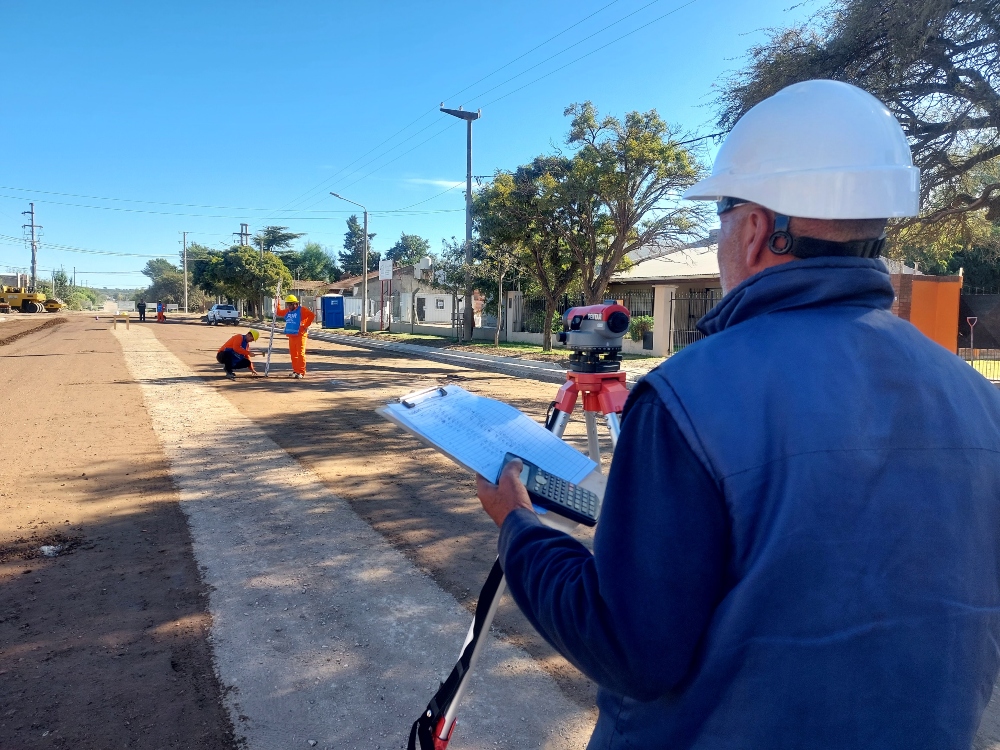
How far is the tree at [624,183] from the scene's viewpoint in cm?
1661

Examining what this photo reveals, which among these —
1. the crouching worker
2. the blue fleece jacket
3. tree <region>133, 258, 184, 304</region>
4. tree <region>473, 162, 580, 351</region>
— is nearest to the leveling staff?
the blue fleece jacket

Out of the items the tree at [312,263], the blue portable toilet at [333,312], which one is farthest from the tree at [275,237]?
the blue portable toilet at [333,312]

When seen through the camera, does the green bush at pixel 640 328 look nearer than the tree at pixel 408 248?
Yes

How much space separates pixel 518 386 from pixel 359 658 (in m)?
10.4

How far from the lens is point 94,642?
3121mm

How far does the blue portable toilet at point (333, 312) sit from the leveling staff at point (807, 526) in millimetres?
39300

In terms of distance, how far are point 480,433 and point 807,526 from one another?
78cm

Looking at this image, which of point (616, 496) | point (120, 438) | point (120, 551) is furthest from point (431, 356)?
point (616, 496)

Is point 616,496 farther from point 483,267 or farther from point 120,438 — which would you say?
point 483,267

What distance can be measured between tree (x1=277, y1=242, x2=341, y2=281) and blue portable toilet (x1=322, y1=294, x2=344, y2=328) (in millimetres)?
35556

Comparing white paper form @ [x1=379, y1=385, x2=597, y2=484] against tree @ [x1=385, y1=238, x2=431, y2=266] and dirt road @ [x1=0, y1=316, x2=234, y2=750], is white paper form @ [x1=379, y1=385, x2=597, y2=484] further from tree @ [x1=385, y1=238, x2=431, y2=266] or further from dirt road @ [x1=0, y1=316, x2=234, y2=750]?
tree @ [x1=385, y1=238, x2=431, y2=266]

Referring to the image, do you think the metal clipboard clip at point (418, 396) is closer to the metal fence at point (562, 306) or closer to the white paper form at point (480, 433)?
the white paper form at point (480, 433)

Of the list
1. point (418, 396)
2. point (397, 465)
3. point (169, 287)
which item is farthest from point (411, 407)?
point (169, 287)

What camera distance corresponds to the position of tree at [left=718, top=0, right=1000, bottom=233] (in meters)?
7.96
